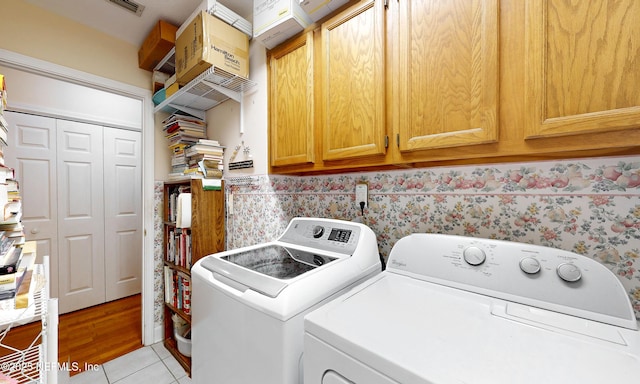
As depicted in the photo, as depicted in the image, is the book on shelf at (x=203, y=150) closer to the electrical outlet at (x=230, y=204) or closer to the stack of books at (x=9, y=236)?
the electrical outlet at (x=230, y=204)

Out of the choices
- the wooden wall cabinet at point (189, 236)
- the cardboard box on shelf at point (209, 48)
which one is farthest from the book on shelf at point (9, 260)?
the cardboard box on shelf at point (209, 48)

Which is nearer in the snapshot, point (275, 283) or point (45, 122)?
point (275, 283)

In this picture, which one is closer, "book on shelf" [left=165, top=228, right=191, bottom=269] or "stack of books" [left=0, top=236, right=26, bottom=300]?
"stack of books" [left=0, top=236, right=26, bottom=300]

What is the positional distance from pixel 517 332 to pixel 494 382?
0.25 metres

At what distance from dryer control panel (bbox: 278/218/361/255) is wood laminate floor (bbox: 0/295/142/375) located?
1.92 metres

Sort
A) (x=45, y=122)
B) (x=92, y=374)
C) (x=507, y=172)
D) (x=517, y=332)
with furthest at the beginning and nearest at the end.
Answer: (x=45, y=122) → (x=92, y=374) → (x=507, y=172) → (x=517, y=332)

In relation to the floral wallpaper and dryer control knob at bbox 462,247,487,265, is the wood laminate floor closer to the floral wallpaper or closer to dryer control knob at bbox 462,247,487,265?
the floral wallpaper

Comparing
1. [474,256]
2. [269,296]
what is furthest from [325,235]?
[474,256]

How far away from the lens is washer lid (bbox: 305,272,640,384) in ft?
1.66

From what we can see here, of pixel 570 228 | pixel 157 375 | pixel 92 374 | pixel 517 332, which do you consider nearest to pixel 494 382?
pixel 517 332

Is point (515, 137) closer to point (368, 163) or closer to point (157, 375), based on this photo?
point (368, 163)

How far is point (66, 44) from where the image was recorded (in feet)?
5.97

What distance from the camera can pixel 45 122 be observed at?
257cm

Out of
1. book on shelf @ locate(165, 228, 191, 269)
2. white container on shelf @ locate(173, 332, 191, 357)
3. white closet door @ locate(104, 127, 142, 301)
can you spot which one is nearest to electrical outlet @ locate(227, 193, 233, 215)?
book on shelf @ locate(165, 228, 191, 269)
